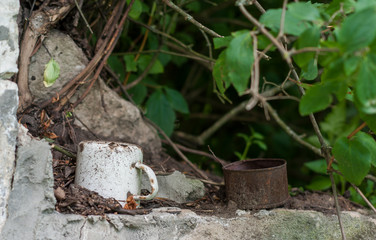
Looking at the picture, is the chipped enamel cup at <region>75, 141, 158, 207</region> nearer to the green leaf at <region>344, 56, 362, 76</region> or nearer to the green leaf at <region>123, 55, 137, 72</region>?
the green leaf at <region>344, 56, 362, 76</region>

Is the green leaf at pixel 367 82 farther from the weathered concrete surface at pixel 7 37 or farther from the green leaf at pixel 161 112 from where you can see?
the green leaf at pixel 161 112

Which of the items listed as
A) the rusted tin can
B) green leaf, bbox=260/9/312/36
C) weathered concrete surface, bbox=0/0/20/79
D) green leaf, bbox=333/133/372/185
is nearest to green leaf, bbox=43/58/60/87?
weathered concrete surface, bbox=0/0/20/79

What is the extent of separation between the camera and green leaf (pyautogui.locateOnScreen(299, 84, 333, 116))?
951 millimetres

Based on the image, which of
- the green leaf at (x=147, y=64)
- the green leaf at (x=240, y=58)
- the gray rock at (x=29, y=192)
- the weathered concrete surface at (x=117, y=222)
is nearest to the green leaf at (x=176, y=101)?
the green leaf at (x=147, y=64)

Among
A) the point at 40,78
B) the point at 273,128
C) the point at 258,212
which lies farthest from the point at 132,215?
the point at 273,128

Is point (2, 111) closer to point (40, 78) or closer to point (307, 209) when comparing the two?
point (40, 78)

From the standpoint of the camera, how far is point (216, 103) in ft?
11.0

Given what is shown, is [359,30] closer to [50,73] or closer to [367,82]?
[367,82]

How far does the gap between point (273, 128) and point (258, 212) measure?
179 centimetres

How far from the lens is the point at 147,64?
2311mm

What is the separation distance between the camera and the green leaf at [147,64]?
7.52ft

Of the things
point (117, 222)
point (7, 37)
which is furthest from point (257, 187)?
point (7, 37)

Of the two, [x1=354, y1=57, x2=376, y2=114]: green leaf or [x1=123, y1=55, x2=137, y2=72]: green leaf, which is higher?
[x1=354, y1=57, x2=376, y2=114]: green leaf

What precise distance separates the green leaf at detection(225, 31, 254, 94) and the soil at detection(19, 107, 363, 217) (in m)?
0.54
